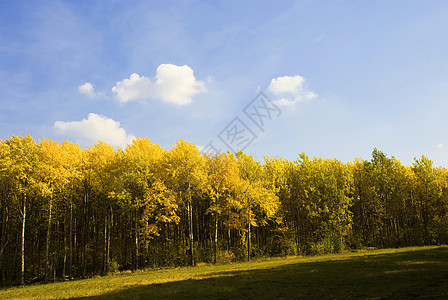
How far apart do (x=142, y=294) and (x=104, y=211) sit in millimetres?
27486

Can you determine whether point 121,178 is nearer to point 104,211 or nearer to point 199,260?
point 104,211

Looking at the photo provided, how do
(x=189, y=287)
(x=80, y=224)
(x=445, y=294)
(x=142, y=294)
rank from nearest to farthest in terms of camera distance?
(x=445, y=294)
(x=142, y=294)
(x=189, y=287)
(x=80, y=224)

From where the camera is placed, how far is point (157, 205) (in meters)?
37.6

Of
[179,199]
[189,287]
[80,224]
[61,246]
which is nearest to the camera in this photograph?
[189,287]

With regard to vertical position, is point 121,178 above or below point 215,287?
above

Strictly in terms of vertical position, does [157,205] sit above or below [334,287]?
above

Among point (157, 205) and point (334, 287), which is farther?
point (157, 205)

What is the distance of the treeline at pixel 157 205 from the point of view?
32.2 metres

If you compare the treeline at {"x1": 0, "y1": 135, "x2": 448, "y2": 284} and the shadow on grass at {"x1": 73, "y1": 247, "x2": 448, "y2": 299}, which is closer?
the shadow on grass at {"x1": 73, "y1": 247, "x2": 448, "y2": 299}

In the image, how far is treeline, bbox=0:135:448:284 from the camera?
106 feet

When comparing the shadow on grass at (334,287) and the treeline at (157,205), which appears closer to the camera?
the shadow on grass at (334,287)

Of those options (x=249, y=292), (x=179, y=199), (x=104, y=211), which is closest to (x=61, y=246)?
(x=104, y=211)

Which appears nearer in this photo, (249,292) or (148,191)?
(249,292)

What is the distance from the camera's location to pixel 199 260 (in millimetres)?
37250
